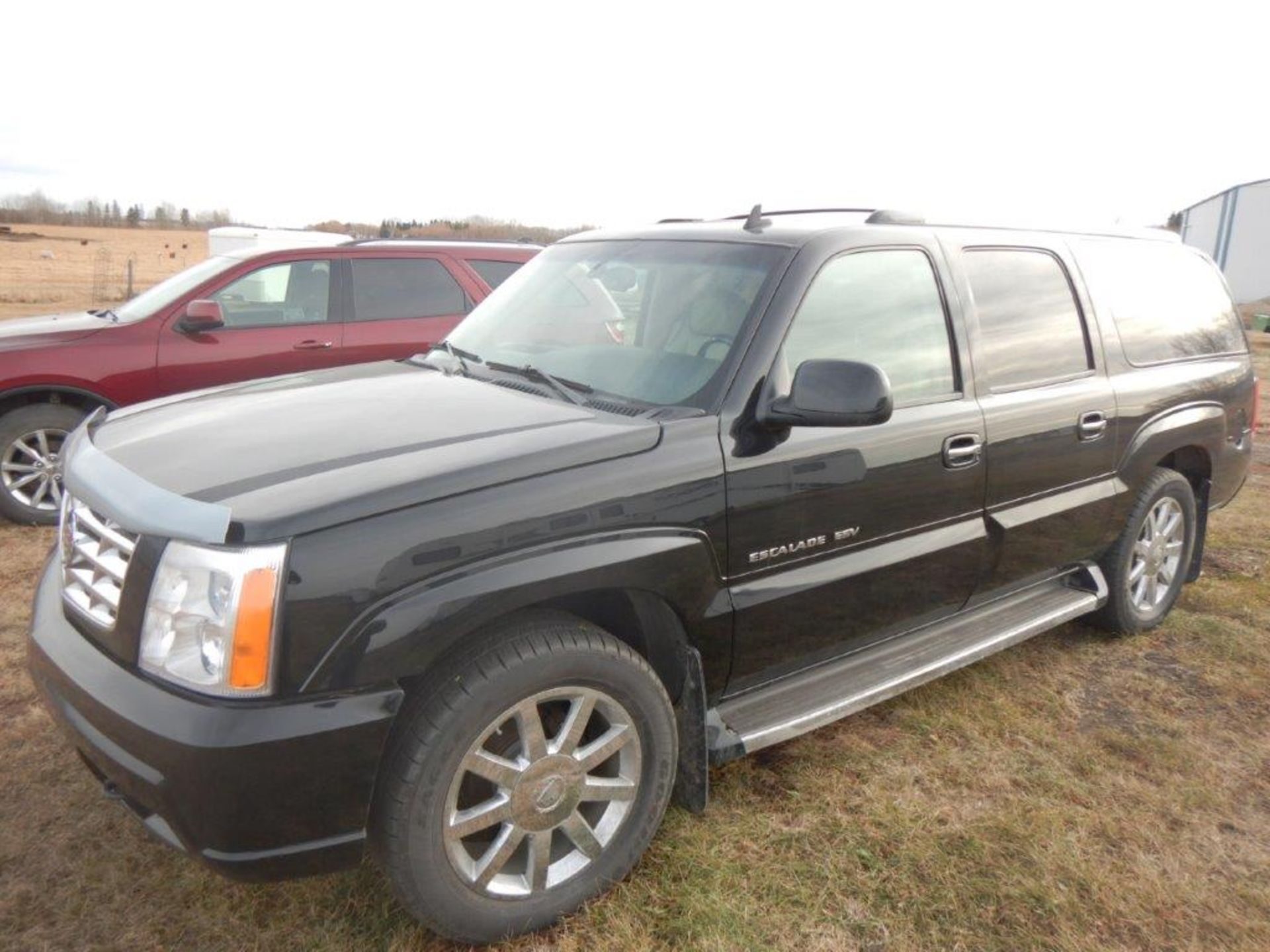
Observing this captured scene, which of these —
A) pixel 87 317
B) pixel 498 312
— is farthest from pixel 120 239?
pixel 498 312

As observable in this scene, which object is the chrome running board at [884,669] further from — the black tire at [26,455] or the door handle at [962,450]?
the black tire at [26,455]

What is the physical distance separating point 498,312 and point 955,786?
2.37 m

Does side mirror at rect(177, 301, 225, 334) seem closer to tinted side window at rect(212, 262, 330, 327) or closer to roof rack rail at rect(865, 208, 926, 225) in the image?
tinted side window at rect(212, 262, 330, 327)

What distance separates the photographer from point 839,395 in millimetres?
2512

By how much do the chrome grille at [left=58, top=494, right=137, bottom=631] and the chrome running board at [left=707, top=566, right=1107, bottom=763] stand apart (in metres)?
1.58

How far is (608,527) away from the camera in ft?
7.77

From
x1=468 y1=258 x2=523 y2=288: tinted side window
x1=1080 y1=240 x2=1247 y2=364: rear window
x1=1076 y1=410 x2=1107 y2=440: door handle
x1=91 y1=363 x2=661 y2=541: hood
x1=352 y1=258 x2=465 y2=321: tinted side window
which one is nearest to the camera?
x1=91 y1=363 x2=661 y2=541: hood

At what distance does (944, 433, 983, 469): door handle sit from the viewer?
3.12 metres

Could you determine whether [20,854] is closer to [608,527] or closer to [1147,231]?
[608,527]

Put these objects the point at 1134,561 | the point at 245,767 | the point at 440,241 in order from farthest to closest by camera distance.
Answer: the point at 440,241, the point at 1134,561, the point at 245,767

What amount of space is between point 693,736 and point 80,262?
149 ft

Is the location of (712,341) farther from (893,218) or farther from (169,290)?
(169,290)

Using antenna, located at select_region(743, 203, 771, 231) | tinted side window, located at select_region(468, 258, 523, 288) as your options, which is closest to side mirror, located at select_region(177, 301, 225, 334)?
tinted side window, located at select_region(468, 258, 523, 288)

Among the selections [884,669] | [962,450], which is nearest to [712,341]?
[962,450]
